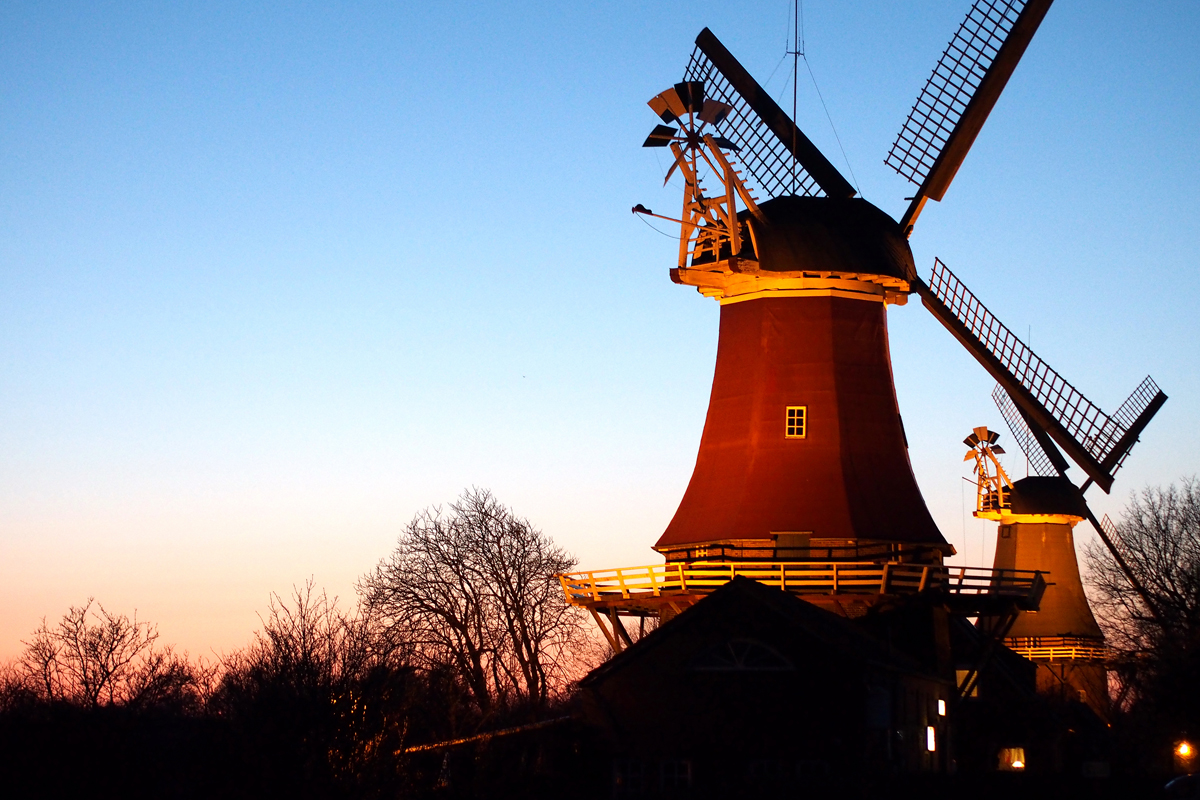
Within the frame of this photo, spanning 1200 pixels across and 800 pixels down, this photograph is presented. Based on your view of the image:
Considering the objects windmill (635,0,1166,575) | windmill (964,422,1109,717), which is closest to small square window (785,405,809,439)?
windmill (635,0,1166,575)

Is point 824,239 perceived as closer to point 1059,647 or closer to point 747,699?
point 747,699

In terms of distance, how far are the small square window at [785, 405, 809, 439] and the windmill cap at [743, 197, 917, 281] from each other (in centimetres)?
266

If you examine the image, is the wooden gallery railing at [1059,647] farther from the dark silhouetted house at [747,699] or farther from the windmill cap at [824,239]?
the dark silhouetted house at [747,699]

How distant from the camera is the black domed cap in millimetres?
48281

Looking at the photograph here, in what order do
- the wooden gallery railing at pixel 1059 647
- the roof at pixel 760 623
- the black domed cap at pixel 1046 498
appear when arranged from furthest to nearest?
the black domed cap at pixel 1046 498 < the wooden gallery railing at pixel 1059 647 < the roof at pixel 760 623

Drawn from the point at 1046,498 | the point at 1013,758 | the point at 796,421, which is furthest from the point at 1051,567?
the point at 796,421

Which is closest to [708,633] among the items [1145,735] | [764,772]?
[764,772]

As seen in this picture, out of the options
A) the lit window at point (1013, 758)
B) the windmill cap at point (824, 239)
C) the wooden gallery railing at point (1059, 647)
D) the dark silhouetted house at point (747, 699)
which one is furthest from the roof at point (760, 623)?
the wooden gallery railing at point (1059, 647)

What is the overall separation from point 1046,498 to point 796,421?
21789mm

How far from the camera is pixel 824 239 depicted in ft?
97.0

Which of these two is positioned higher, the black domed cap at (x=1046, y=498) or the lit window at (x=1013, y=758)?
the black domed cap at (x=1046, y=498)

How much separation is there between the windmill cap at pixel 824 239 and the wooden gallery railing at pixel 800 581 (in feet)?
19.1

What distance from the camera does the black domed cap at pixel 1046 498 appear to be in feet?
158

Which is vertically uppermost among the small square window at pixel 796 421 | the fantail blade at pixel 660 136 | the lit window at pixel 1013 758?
the fantail blade at pixel 660 136
